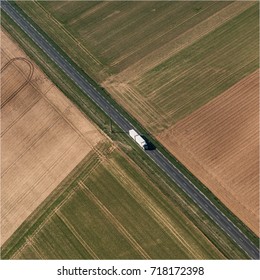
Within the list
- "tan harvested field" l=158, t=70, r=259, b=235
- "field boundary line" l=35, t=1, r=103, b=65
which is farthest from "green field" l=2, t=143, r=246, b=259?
"field boundary line" l=35, t=1, r=103, b=65

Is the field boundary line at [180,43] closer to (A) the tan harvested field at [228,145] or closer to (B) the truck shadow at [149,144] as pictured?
(A) the tan harvested field at [228,145]

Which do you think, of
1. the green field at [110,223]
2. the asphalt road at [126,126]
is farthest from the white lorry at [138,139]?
the green field at [110,223]

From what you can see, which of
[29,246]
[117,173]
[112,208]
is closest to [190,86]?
[117,173]

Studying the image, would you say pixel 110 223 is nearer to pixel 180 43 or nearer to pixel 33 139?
pixel 33 139

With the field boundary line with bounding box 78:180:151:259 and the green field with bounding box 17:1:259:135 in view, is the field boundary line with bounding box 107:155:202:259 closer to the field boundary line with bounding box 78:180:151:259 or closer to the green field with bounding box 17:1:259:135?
the field boundary line with bounding box 78:180:151:259

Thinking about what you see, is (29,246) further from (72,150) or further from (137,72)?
(137,72)
